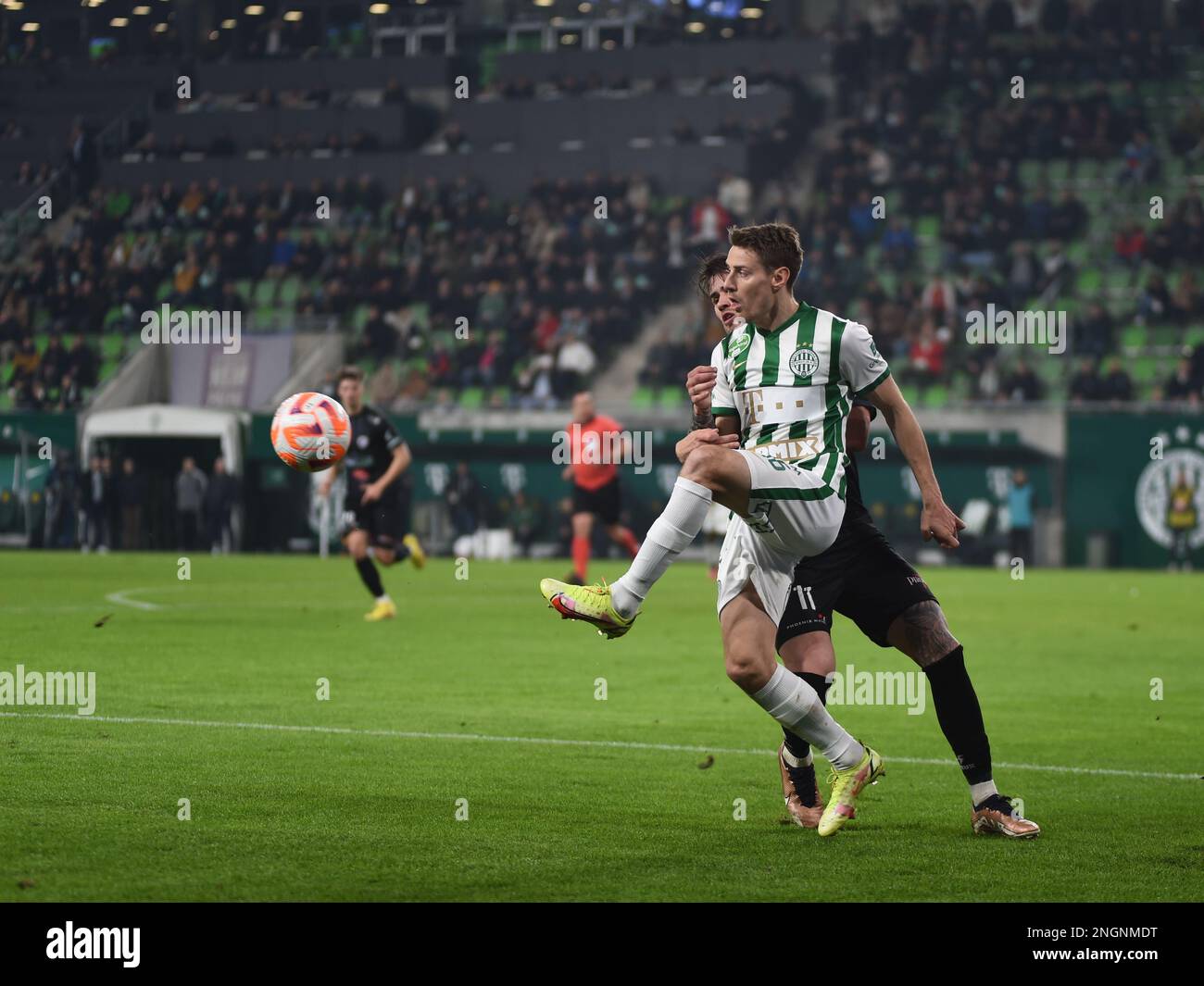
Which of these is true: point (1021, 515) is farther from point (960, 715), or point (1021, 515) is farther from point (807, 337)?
point (807, 337)

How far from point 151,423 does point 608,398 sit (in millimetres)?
8178

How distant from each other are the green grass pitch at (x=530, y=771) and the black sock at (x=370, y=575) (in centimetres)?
43

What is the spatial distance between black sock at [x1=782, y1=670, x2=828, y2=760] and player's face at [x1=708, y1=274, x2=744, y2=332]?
132cm

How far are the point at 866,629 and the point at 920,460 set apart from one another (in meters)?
0.71

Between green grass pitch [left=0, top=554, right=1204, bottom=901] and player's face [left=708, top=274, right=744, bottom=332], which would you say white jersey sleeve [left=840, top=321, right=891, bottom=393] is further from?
green grass pitch [left=0, top=554, right=1204, bottom=901]

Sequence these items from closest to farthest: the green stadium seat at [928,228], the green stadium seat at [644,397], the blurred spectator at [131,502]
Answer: the blurred spectator at [131,502] < the green stadium seat at [644,397] < the green stadium seat at [928,228]

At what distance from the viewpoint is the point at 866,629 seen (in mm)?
6723

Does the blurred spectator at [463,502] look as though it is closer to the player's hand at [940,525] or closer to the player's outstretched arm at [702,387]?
the player's outstretched arm at [702,387]

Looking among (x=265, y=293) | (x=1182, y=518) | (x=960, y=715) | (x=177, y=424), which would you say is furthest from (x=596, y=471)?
(x=265, y=293)

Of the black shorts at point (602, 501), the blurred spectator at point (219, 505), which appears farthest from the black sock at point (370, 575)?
the blurred spectator at point (219, 505)

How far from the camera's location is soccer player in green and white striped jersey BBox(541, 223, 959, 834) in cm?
608

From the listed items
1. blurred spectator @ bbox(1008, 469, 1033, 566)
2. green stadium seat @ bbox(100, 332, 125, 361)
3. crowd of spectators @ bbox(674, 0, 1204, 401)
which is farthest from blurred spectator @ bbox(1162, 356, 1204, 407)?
green stadium seat @ bbox(100, 332, 125, 361)

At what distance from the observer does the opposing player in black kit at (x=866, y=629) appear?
6.49 m
